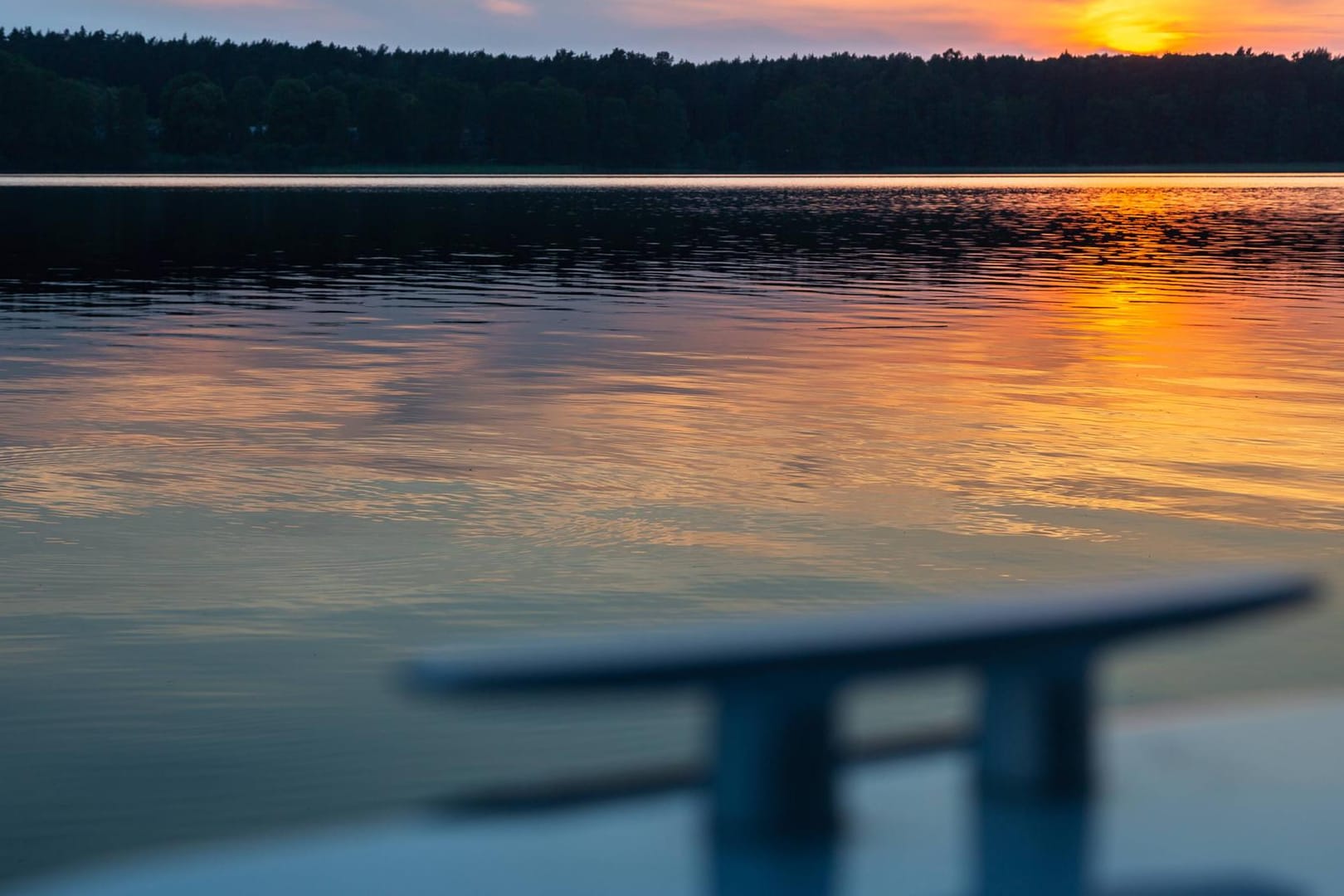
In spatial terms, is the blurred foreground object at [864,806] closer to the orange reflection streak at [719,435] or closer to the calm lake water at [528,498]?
the calm lake water at [528,498]

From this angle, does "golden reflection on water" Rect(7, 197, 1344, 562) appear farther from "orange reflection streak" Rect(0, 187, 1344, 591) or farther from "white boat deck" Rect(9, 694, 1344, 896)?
"white boat deck" Rect(9, 694, 1344, 896)

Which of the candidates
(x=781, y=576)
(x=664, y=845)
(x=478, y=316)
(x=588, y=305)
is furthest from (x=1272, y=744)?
(x=588, y=305)

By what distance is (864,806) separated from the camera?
394cm

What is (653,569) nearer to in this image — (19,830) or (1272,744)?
(19,830)

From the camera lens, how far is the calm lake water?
21.7ft

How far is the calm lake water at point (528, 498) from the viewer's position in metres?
6.62

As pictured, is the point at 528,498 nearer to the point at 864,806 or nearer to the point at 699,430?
the point at 699,430

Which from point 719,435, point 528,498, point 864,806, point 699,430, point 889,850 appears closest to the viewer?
point 889,850

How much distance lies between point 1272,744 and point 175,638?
201 inches

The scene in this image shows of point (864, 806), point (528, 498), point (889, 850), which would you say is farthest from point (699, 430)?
point (889, 850)

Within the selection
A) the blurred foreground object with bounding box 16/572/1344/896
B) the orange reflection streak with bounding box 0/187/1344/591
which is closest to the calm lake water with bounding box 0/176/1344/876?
the orange reflection streak with bounding box 0/187/1344/591

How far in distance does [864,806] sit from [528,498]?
721 cm

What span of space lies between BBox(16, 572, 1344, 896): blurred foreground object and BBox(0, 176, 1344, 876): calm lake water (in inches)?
15.9

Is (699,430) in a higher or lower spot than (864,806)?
lower
